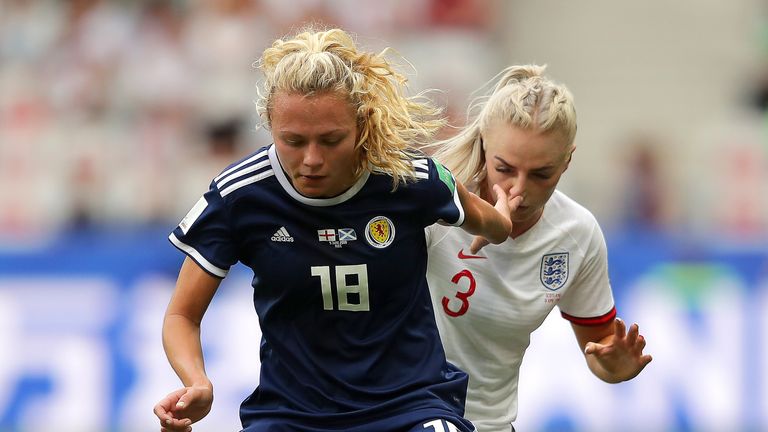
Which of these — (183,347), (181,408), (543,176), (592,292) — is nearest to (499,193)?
(543,176)

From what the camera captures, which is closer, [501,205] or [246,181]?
[246,181]

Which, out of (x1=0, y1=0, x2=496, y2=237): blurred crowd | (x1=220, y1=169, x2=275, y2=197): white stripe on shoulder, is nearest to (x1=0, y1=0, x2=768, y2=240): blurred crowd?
(x1=0, y1=0, x2=496, y2=237): blurred crowd

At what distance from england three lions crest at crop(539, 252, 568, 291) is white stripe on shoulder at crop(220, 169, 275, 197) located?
141 cm

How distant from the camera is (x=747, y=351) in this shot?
10055 millimetres

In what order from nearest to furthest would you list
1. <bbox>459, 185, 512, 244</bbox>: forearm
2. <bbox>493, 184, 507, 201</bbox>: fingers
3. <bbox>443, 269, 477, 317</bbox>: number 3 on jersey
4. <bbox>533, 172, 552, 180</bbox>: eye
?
<bbox>459, 185, 512, 244</bbox>: forearm, <bbox>493, 184, 507, 201</bbox>: fingers, <bbox>533, 172, 552, 180</bbox>: eye, <bbox>443, 269, 477, 317</bbox>: number 3 on jersey

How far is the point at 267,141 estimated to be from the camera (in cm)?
1215

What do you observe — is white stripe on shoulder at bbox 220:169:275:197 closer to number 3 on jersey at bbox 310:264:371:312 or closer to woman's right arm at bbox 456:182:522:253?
number 3 on jersey at bbox 310:264:371:312

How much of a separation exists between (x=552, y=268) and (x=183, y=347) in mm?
1635

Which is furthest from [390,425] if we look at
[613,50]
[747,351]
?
[613,50]

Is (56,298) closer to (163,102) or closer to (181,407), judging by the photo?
(163,102)

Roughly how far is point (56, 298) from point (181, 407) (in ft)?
20.8

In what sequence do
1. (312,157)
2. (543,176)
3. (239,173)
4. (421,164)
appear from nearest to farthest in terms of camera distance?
(312,157)
(239,173)
(421,164)
(543,176)

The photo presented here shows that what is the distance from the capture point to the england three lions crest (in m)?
5.47

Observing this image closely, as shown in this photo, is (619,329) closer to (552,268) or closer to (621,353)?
(621,353)
